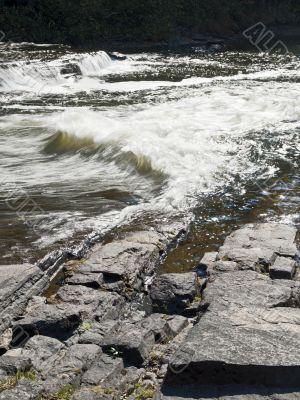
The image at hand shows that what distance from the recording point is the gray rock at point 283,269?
6.90m

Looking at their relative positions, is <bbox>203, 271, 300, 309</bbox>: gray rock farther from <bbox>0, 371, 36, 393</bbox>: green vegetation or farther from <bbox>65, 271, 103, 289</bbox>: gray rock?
<bbox>0, 371, 36, 393</bbox>: green vegetation

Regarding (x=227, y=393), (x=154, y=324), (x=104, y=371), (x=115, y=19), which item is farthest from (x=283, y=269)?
(x=115, y=19)

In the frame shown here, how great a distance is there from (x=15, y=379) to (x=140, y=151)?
8.01 metres

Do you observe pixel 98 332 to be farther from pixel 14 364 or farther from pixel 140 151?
pixel 140 151

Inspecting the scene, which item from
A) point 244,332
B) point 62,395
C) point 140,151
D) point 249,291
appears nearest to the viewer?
point 62,395

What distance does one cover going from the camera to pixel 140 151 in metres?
12.5

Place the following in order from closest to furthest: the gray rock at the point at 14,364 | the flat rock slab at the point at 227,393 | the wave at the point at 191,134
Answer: the flat rock slab at the point at 227,393 < the gray rock at the point at 14,364 < the wave at the point at 191,134

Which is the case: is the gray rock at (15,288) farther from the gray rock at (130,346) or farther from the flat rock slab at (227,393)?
the flat rock slab at (227,393)

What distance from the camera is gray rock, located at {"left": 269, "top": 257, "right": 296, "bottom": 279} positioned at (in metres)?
6.90


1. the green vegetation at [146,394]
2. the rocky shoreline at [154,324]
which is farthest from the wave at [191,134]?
the green vegetation at [146,394]

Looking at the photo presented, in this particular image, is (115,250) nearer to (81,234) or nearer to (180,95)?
(81,234)

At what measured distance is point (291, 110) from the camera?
54.0 ft

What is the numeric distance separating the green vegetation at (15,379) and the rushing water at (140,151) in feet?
9.42

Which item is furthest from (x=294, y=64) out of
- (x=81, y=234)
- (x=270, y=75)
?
(x=81, y=234)
